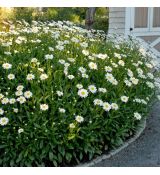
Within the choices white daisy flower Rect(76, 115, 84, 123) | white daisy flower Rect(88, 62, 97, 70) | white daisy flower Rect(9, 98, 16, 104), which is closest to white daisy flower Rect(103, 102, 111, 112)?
white daisy flower Rect(76, 115, 84, 123)

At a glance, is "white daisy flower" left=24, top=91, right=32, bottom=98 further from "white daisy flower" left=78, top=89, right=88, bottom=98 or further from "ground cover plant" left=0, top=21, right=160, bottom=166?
"white daisy flower" left=78, top=89, right=88, bottom=98

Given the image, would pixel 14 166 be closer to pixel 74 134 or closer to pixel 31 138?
pixel 31 138

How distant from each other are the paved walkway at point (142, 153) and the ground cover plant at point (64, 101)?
14 cm

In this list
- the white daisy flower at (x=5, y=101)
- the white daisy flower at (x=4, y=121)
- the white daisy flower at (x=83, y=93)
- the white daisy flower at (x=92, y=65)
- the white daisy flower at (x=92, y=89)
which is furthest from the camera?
the white daisy flower at (x=92, y=65)

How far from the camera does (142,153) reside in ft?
13.9

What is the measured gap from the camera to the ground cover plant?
3.80 meters

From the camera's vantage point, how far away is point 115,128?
4.25 metres

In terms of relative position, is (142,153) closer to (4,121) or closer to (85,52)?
(85,52)

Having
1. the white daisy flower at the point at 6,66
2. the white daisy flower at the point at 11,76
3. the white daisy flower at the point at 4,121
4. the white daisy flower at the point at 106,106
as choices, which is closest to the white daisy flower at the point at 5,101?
the white daisy flower at the point at 4,121

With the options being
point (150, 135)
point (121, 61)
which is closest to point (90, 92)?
point (121, 61)

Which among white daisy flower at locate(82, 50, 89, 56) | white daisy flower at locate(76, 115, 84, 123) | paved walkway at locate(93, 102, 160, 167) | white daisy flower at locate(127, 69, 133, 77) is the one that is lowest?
paved walkway at locate(93, 102, 160, 167)

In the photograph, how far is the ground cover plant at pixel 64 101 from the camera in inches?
150

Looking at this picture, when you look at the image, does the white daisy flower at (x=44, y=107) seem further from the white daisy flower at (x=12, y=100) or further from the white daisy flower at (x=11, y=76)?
the white daisy flower at (x=11, y=76)

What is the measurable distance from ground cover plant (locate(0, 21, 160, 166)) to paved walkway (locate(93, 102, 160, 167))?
Answer: 14 cm
